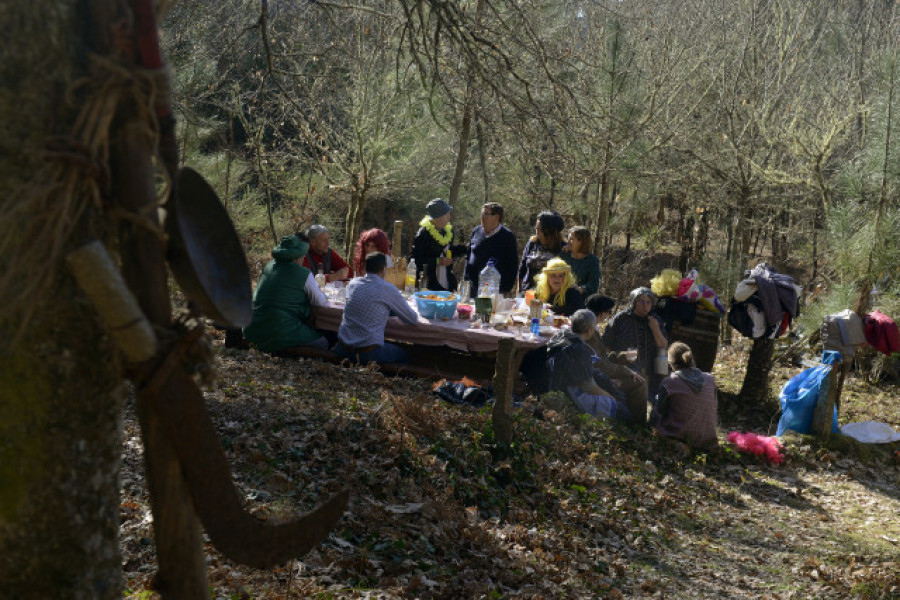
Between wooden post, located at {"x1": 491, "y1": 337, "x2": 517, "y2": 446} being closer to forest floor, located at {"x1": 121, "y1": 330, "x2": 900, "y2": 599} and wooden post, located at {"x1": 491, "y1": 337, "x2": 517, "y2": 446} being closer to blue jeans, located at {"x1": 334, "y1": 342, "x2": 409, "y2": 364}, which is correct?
forest floor, located at {"x1": 121, "y1": 330, "x2": 900, "y2": 599}

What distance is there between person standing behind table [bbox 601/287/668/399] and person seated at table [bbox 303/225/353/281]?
310 centimetres

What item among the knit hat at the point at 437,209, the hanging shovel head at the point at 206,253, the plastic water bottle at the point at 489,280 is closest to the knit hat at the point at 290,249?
the plastic water bottle at the point at 489,280

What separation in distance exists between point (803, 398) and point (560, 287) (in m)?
2.71

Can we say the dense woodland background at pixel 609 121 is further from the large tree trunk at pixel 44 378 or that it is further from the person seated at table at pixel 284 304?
the large tree trunk at pixel 44 378

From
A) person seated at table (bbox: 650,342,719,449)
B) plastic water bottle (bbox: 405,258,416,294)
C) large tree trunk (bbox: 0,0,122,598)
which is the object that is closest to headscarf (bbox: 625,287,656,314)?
person seated at table (bbox: 650,342,719,449)

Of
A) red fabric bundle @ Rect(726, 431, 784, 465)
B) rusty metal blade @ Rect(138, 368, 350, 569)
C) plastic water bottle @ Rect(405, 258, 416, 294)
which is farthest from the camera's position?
plastic water bottle @ Rect(405, 258, 416, 294)

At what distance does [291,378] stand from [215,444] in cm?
506

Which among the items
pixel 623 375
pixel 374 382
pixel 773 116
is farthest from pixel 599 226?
pixel 374 382

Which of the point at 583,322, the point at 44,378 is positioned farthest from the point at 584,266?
the point at 44,378

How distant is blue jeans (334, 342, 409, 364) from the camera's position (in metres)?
7.19

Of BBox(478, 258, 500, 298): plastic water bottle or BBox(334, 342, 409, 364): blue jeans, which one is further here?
BBox(478, 258, 500, 298): plastic water bottle

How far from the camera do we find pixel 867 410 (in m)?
9.45

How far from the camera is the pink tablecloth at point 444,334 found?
7.05m

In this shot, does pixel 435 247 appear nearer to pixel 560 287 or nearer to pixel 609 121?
pixel 560 287
